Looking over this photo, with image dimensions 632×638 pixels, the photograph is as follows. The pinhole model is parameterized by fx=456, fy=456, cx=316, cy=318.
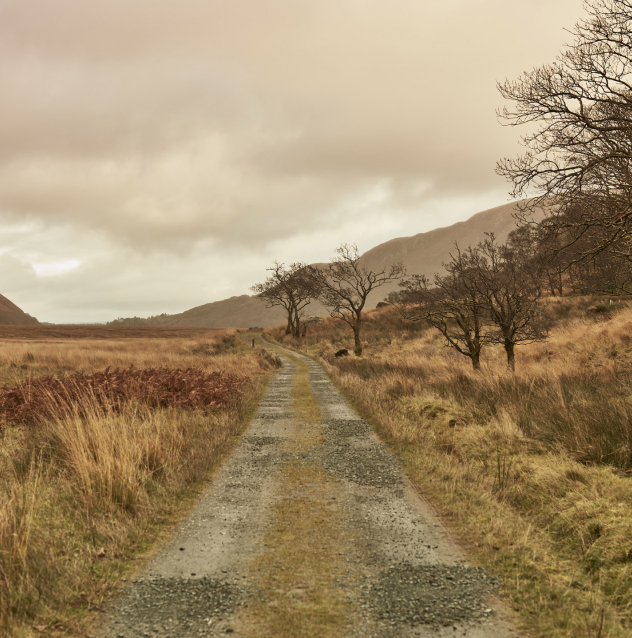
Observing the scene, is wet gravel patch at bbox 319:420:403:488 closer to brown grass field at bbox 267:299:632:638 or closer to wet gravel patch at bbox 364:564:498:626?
brown grass field at bbox 267:299:632:638

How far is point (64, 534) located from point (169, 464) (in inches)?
87.0

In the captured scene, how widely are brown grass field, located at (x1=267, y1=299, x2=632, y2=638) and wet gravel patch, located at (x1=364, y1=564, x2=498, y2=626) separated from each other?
0.87 feet

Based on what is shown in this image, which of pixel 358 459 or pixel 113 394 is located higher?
pixel 113 394

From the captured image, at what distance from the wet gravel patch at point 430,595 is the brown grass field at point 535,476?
27cm

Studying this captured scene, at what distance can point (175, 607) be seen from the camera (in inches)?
139

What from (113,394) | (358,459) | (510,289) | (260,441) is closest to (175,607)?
(358,459)

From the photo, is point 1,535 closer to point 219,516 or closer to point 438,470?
point 219,516

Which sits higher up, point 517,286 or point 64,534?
point 517,286

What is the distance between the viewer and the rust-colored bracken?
9922 mm

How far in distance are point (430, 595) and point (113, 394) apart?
31.1 feet

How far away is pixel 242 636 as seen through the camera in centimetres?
313

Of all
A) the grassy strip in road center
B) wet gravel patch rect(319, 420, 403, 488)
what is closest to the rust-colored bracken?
wet gravel patch rect(319, 420, 403, 488)

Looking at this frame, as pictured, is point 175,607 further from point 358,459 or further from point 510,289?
point 510,289

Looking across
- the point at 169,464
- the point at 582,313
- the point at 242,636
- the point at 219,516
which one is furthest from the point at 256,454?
the point at 582,313
